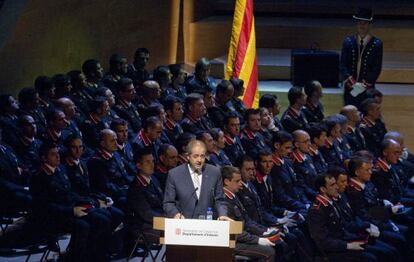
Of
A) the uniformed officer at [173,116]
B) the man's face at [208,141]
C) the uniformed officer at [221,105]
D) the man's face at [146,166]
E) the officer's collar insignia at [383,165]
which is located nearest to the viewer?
the man's face at [146,166]

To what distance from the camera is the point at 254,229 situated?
30.6 ft

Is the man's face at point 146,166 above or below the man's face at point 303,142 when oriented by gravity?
→ above

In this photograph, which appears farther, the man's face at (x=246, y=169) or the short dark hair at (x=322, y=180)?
the man's face at (x=246, y=169)

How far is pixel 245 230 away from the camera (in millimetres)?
9297

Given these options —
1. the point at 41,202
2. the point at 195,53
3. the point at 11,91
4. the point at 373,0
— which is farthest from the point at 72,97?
the point at 373,0

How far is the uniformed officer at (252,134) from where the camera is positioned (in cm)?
1173

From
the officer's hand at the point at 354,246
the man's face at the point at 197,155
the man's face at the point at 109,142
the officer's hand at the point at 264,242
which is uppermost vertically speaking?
the man's face at the point at 197,155

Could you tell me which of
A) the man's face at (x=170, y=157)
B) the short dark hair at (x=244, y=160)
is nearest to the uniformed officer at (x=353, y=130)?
the short dark hair at (x=244, y=160)

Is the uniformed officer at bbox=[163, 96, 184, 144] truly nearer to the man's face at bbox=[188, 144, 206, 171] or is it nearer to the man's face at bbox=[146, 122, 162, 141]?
the man's face at bbox=[146, 122, 162, 141]

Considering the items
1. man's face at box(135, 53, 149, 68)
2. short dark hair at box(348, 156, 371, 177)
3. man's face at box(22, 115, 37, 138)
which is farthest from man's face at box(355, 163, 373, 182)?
man's face at box(135, 53, 149, 68)

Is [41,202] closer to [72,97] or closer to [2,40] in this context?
[72,97]

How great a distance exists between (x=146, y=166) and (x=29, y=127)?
1338 mm

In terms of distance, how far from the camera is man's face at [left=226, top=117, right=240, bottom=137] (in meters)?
11.5

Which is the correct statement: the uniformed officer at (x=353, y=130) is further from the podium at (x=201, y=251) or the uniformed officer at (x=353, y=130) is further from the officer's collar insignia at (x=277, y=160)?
the podium at (x=201, y=251)
